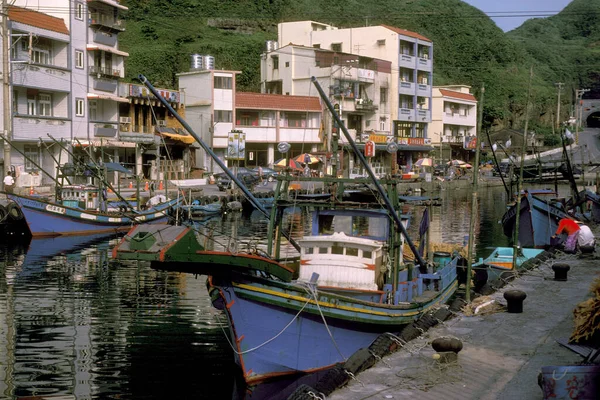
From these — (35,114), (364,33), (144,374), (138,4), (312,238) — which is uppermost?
(138,4)

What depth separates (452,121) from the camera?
96562 millimetres

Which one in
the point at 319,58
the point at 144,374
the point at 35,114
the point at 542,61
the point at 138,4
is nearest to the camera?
the point at 144,374

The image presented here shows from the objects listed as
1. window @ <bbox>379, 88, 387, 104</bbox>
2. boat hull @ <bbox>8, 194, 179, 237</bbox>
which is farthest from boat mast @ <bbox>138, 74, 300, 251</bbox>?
window @ <bbox>379, 88, 387, 104</bbox>

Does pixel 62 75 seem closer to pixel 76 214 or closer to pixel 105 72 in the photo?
pixel 105 72

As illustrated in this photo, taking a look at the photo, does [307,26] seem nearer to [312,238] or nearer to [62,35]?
[62,35]

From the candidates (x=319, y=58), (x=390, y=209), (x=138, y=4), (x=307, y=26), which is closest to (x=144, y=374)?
(x=390, y=209)

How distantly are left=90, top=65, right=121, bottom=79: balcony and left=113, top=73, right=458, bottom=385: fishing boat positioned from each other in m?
42.8

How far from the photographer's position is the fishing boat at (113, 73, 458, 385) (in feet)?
44.9

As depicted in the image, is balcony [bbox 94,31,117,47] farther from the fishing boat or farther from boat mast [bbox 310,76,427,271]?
boat mast [bbox 310,76,427,271]

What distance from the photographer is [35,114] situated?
51594 mm

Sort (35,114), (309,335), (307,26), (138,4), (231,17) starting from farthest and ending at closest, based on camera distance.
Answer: (231,17), (138,4), (307,26), (35,114), (309,335)

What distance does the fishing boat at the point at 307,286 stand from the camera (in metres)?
13.7

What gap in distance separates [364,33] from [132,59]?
27.3 metres

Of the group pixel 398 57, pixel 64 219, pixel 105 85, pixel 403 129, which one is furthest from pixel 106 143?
pixel 403 129
